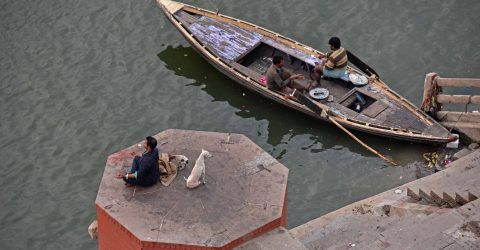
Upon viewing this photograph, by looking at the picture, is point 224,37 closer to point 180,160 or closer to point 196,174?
point 180,160

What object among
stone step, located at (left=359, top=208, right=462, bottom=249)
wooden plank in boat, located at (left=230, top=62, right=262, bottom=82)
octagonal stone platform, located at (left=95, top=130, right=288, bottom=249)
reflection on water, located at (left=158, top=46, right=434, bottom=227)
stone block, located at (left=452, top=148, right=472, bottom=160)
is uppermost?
octagonal stone platform, located at (left=95, top=130, right=288, bottom=249)

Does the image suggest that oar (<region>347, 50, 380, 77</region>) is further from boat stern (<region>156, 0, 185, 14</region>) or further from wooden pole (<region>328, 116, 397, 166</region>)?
boat stern (<region>156, 0, 185, 14</region>)

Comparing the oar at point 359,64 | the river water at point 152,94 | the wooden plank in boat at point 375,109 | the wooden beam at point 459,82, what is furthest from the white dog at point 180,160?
the oar at point 359,64

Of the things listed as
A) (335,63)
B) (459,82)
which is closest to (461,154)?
(459,82)

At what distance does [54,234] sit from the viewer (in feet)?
60.2

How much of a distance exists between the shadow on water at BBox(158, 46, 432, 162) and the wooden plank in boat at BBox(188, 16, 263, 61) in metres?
0.69

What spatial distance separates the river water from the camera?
1903 centimetres

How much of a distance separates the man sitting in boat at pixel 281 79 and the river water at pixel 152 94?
0.78 m

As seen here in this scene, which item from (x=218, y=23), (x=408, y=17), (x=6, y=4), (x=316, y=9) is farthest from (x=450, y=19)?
(x=6, y=4)

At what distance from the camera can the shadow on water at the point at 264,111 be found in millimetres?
20141

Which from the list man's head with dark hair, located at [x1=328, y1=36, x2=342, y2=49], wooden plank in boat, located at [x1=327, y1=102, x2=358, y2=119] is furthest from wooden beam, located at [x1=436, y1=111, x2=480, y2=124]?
man's head with dark hair, located at [x1=328, y1=36, x2=342, y2=49]

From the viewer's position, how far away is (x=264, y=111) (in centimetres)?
2144

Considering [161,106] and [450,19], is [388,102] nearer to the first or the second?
[450,19]

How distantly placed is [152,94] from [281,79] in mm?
3750
